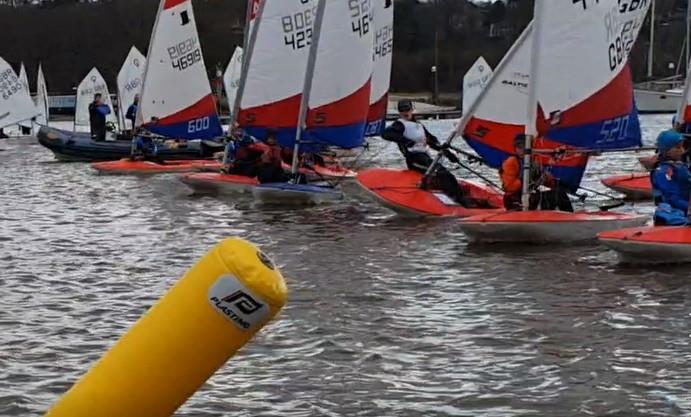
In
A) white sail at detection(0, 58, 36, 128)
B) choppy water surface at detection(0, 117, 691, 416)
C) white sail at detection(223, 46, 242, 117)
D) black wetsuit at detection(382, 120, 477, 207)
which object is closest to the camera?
choppy water surface at detection(0, 117, 691, 416)

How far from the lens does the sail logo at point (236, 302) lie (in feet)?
12.8

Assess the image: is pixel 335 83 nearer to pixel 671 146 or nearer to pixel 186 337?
pixel 671 146

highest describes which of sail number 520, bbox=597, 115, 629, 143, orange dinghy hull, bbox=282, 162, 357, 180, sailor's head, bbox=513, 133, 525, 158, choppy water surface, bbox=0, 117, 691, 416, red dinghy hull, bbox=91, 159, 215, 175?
sail number 520, bbox=597, 115, 629, 143

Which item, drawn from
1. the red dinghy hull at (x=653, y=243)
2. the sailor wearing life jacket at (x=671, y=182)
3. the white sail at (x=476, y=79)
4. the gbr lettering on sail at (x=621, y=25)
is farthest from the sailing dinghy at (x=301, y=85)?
the white sail at (x=476, y=79)

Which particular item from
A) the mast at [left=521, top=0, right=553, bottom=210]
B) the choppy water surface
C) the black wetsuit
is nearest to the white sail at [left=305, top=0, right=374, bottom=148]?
the black wetsuit

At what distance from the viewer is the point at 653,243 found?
9555 millimetres

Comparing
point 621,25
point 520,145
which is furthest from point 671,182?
point 621,25

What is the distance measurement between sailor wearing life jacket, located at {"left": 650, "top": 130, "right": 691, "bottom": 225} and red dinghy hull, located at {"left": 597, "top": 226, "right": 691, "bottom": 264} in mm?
296

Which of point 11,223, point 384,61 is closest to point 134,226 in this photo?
point 11,223

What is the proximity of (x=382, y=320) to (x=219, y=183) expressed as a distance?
882cm

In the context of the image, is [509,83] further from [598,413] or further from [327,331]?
[598,413]

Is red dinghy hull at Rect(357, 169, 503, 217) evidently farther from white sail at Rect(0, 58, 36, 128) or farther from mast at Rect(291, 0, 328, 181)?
white sail at Rect(0, 58, 36, 128)

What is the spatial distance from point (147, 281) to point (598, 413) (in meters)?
4.78

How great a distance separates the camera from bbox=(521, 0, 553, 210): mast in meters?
11.2
